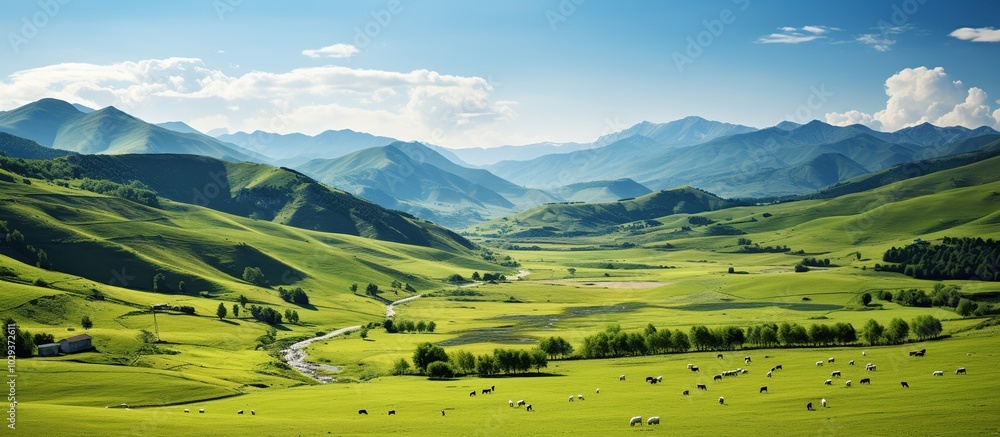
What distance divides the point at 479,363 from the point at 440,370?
24.0 feet

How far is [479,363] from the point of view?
399 ft

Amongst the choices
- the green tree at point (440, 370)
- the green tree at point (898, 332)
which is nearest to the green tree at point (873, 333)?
the green tree at point (898, 332)

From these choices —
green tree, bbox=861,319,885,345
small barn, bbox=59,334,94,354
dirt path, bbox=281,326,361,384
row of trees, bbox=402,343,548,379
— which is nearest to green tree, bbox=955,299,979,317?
green tree, bbox=861,319,885,345

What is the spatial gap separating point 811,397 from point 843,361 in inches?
1435

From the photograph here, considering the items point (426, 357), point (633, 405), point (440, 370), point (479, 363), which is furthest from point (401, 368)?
point (633, 405)

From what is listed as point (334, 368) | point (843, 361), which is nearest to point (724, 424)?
point (843, 361)

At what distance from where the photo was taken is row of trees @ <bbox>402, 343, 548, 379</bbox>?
395 feet

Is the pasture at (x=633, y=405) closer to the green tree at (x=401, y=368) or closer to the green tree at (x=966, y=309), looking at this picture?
the green tree at (x=401, y=368)

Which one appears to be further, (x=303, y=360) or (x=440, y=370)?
(x=303, y=360)

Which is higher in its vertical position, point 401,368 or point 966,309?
point 401,368

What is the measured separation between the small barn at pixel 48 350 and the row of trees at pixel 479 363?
63289 millimetres

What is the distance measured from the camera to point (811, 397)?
75625 millimetres

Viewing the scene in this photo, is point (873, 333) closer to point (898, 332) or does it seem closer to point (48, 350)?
point (898, 332)

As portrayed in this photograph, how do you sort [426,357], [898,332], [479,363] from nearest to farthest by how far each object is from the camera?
[479,363] → [426,357] → [898,332]
